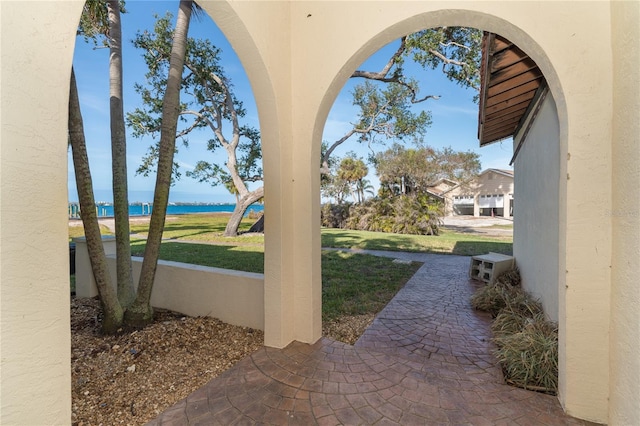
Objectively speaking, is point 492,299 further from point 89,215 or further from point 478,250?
point 478,250

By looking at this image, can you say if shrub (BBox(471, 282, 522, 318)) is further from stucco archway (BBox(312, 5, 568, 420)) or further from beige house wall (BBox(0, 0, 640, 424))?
beige house wall (BBox(0, 0, 640, 424))

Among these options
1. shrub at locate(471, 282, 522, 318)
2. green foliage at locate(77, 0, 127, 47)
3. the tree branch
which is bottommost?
shrub at locate(471, 282, 522, 318)

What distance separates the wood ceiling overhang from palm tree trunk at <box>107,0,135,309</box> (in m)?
4.83

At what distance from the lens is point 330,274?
24.6 ft

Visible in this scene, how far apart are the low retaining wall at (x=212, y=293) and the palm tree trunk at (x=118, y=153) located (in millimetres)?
581

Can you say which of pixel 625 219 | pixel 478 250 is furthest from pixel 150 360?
pixel 478 250

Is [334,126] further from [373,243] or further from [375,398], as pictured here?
[375,398]

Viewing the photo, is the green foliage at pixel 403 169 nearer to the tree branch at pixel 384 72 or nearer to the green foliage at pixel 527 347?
the tree branch at pixel 384 72

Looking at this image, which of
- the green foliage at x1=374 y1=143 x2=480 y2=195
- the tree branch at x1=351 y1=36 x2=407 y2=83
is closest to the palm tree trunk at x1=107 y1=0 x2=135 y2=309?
the tree branch at x1=351 y1=36 x2=407 y2=83

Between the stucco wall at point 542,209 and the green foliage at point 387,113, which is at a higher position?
the green foliage at point 387,113

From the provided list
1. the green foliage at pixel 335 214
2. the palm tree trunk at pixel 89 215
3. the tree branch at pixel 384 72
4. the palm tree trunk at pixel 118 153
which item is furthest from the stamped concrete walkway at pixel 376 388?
the green foliage at pixel 335 214

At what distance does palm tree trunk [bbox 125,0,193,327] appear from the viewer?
374cm

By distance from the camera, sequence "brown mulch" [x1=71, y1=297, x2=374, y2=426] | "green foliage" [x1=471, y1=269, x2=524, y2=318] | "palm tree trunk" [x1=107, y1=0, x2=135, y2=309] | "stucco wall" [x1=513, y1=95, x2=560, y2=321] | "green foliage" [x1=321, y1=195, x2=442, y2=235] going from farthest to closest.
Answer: "green foliage" [x1=321, y1=195, x2=442, y2=235]
"green foliage" [x1=471, y1=269, x2=524, y2=318]
"palm tree trunk" [x1=107, y1=0, x2=135, y2=309]
"stucco wall" [x1=513, y1=95, x2=560, y2=321]
"brown mulch" [x1=71, y1=297, x2=374, y2=426]

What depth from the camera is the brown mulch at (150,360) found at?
252cm
